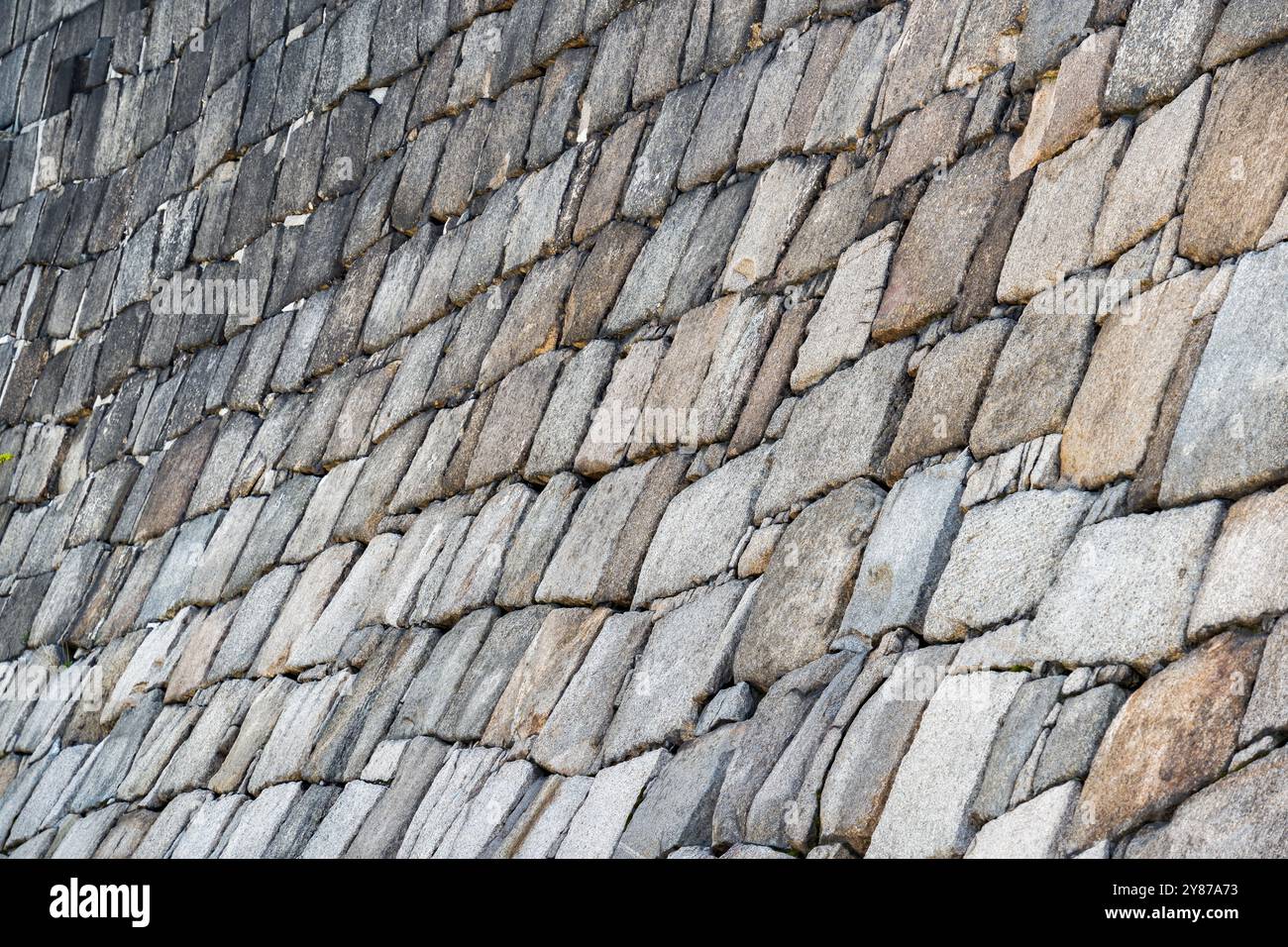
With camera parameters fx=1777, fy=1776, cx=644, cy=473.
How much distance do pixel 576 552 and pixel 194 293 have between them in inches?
170

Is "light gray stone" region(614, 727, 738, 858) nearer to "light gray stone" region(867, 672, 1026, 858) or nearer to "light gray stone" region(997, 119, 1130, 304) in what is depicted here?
"light gray stone" region(867, 672, 1026, 858)

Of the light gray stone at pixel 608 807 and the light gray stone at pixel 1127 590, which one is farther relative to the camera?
the light gray stone at pixel 608 807

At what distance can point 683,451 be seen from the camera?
16.9 feet

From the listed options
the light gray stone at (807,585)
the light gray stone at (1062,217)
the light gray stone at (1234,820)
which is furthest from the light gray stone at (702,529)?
the light gray stone at (1234,820)

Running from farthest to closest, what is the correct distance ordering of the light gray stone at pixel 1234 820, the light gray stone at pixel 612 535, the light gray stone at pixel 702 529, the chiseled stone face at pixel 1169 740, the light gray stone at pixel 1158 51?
the light gray stone at pixel 612 535 < the light gray stone at pixel 702 529 < the light gray stone at pixel 1158 51 < the chiseled stone face at pixel 1169 740 < the light gray stone at pixel 1234 820

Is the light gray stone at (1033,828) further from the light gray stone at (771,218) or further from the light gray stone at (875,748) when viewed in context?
→ the light gray stone at (771,218)

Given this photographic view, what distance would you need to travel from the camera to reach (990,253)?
4.25m

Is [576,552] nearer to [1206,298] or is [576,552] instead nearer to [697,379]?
[697,379]

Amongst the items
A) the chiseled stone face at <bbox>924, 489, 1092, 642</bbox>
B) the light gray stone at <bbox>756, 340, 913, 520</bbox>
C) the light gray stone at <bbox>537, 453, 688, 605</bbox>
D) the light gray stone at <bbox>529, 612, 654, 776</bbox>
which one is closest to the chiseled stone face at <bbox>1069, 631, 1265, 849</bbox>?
the chiseled stone face at <bbox>924, 489, 1092, 642</bbox>

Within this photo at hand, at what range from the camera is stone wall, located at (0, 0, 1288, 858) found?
335 cm

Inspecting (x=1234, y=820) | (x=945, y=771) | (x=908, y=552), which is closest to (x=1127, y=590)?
(x=945, y=771)

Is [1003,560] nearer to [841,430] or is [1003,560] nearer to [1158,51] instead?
[841,430]

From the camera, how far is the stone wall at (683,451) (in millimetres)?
3348
